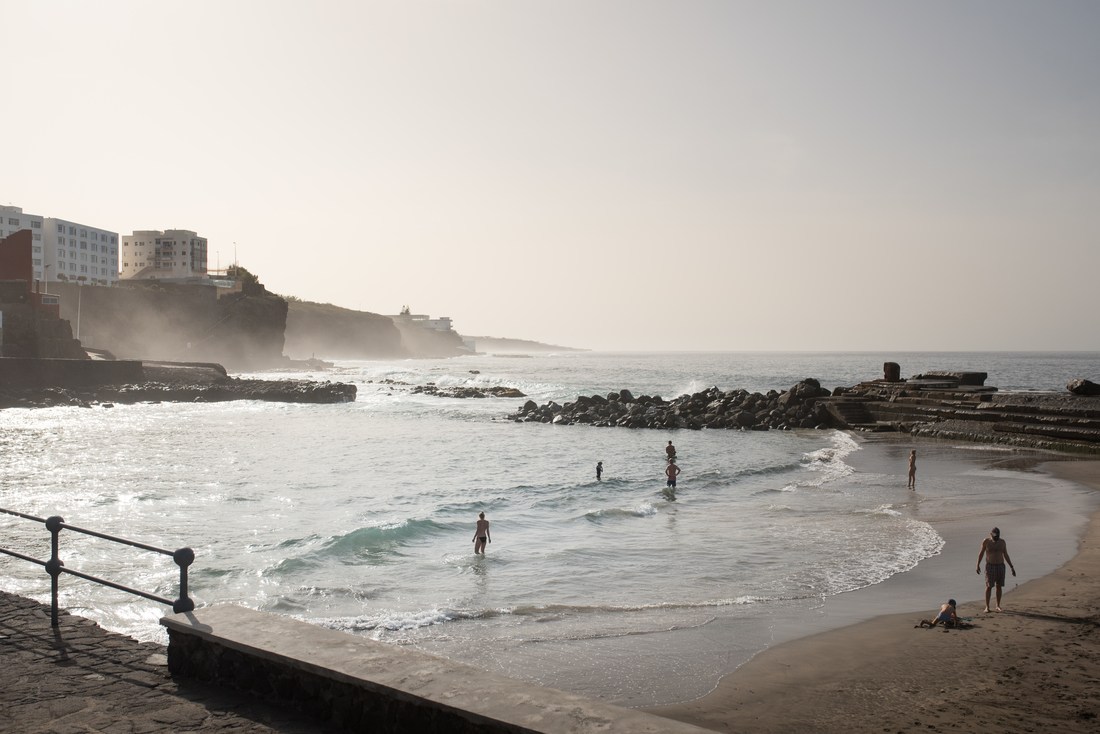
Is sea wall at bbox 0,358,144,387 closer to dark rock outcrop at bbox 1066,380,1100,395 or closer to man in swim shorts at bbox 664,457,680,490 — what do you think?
man in swim shorts at bbox 664,457,680,490

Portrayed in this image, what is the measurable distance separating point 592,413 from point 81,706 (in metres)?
42.7

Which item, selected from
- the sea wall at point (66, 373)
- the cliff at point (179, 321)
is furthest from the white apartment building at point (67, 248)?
the sea wall at point (66, 373)

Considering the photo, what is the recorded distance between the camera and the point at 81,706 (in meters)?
5.18

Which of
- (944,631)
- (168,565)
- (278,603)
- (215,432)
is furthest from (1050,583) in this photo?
(215,432)

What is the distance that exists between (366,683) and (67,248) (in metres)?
121

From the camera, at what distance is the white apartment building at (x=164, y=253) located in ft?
427

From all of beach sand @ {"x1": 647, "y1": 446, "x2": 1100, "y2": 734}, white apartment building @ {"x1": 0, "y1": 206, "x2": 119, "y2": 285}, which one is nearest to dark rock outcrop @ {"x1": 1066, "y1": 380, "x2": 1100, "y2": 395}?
beach sand @ {"x1": 647, "y1": 446, "x2": 1100, "y2": 734}

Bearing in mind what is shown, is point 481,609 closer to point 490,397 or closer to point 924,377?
point 924,377

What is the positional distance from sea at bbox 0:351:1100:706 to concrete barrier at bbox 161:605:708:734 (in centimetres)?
216

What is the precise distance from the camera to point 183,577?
567 cm

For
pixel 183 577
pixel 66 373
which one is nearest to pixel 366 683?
pixel 183 577

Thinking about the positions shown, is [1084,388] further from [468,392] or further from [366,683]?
[468,392]

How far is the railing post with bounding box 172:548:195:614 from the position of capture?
5.50 metres

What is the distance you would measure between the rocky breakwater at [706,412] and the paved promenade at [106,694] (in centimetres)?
3814
